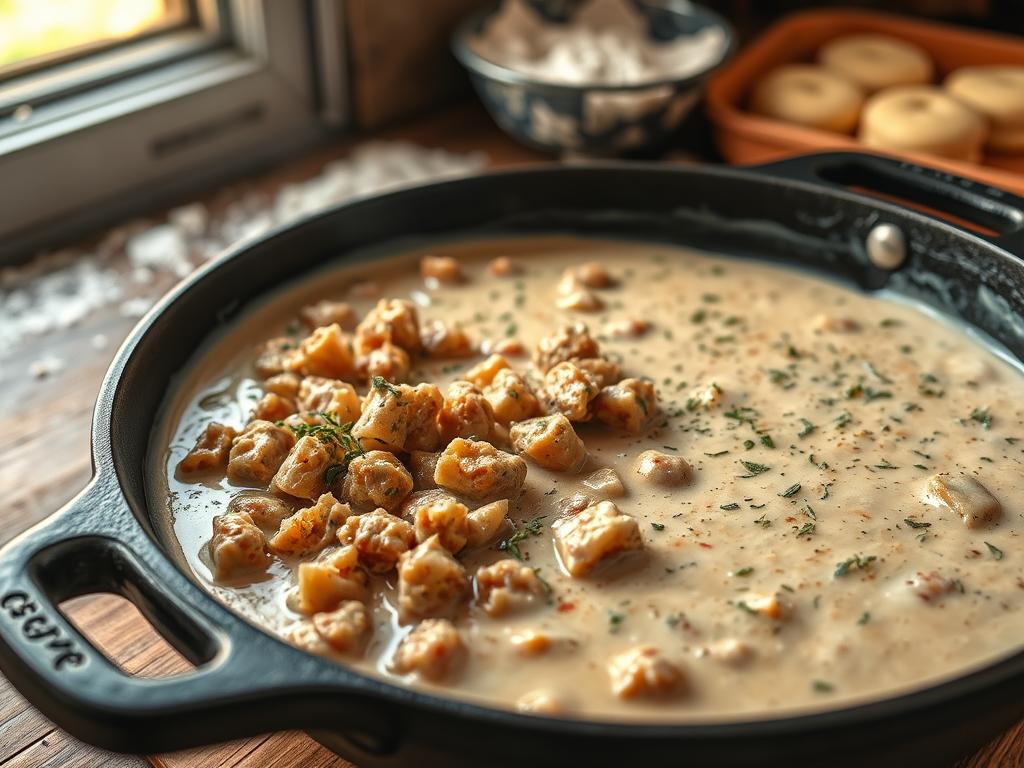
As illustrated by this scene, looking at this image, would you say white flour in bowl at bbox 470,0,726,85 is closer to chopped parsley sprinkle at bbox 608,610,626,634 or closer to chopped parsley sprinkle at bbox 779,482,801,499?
chopped parsley sprinkle at bbox 779,482,801,499

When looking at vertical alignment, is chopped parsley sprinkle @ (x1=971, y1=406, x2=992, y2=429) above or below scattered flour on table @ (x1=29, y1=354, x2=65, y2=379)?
above

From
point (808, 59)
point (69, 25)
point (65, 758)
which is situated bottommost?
point (65, 758)

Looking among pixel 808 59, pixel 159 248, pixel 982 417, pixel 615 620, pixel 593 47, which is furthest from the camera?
pixel 808 59

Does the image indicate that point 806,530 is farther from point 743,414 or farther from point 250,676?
point 250,676

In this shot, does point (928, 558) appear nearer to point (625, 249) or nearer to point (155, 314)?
point (625, 249)

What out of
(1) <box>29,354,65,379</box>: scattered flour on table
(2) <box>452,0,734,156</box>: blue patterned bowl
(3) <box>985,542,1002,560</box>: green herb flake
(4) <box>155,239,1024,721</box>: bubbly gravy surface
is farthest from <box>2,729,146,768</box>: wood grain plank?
(2) <box>452,0,734,156</box>: blue patterned bowl

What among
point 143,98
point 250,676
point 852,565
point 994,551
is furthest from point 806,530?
point 143,98

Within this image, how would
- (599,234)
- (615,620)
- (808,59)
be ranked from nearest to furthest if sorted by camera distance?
(615,620) → (599,234) → (808,59)
